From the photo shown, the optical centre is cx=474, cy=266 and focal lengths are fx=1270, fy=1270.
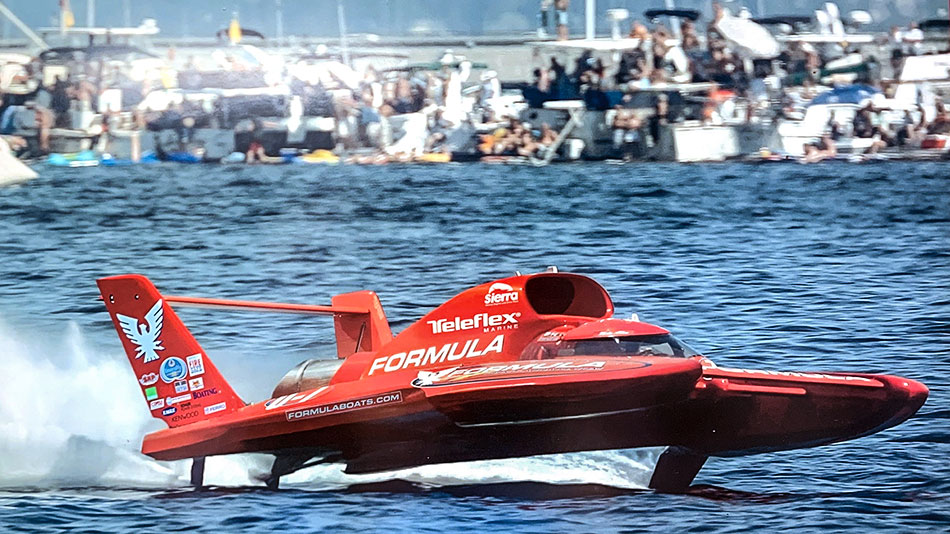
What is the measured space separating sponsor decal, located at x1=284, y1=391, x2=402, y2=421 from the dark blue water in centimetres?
48

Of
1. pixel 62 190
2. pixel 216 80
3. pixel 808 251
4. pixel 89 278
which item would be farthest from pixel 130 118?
pixel 808 251

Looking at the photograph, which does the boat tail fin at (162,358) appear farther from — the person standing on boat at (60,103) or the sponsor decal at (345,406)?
the person standing on boat at (60,103)

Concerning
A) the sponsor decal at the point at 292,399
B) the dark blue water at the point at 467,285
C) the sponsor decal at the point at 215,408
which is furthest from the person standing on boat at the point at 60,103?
the sponsor decal at the point at 292,399

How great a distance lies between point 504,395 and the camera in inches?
275

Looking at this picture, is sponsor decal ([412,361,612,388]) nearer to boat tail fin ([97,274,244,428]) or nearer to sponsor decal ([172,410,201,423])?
boat tail fin ([97,274,244,428])

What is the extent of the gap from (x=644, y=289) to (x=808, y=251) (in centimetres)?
504

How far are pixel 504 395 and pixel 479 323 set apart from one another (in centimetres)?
74

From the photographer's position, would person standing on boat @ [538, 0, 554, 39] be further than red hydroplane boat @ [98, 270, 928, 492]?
Yes

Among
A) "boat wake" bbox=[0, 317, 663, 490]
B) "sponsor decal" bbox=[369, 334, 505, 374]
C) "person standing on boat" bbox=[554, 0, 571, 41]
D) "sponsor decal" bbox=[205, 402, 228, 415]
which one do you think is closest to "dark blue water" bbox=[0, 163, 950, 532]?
"boat wake" bbox=[0, 317, 663, 490]

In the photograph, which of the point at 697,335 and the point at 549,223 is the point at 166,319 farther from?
the point at 549,223

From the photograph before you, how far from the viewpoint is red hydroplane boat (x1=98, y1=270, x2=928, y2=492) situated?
7.02m

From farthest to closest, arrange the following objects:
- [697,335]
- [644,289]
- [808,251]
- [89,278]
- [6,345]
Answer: [808,251]
[89,278]
[644,289]
[697,335]
[6,345]

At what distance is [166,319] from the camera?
794 centimetres

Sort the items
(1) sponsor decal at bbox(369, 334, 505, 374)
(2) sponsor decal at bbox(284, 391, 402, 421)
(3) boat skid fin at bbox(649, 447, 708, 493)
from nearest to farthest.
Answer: (2) sponsor decal at bbox(284, 391, 402, 421) < (3) boat skid fin at bbox(649, 447, 708, 493) < (1) sponsor decal at bbox(369, 334, 505, 374)
